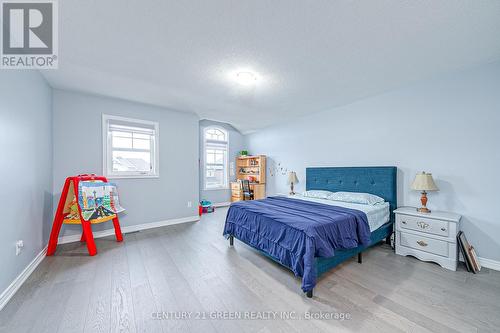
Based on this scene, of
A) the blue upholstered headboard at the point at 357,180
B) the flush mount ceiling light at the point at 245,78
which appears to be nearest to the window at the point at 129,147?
the flush mount ceiling light at the point at 245,78

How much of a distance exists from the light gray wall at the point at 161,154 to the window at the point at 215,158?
136cm

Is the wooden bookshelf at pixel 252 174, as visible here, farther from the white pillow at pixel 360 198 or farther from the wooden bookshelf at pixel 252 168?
the white pillow at pixel 360 198

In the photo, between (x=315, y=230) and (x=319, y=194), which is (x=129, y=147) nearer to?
(x=315, y=230)

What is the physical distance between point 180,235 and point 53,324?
1.98 meters

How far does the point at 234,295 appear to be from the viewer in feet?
5.92

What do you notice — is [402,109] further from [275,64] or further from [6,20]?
[6,20]

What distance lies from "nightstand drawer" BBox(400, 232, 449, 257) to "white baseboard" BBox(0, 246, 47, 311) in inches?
175

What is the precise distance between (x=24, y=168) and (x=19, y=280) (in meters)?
1.18

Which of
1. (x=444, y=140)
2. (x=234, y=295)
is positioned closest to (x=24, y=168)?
(x=234, y=295)

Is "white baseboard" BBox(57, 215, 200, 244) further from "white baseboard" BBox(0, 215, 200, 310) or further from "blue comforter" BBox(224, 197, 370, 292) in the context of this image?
"blue comforter" BBox(224, 197, 370, 292)

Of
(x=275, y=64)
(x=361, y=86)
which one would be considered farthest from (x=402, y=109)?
(x=275, y=64)

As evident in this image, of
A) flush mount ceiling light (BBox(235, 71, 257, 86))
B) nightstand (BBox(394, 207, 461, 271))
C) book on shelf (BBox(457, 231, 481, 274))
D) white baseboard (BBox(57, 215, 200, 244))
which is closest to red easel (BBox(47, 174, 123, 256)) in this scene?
white baseboard (BBox(57, 215, 200, 244))

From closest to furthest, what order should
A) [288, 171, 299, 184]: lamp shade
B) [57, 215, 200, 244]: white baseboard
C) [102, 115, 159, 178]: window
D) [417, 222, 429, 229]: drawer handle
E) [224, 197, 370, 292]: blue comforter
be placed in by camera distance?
[224, 197, 370, 292]: blue comforter
[417, 222, 429, 229]: drawer handle
[57, 215, 200, 244]: white baseboard
[102, 115, 159, 178]: window
[288, 171, 299, 184]: lamp shade

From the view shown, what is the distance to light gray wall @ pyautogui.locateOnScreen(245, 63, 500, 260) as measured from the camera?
233cm
